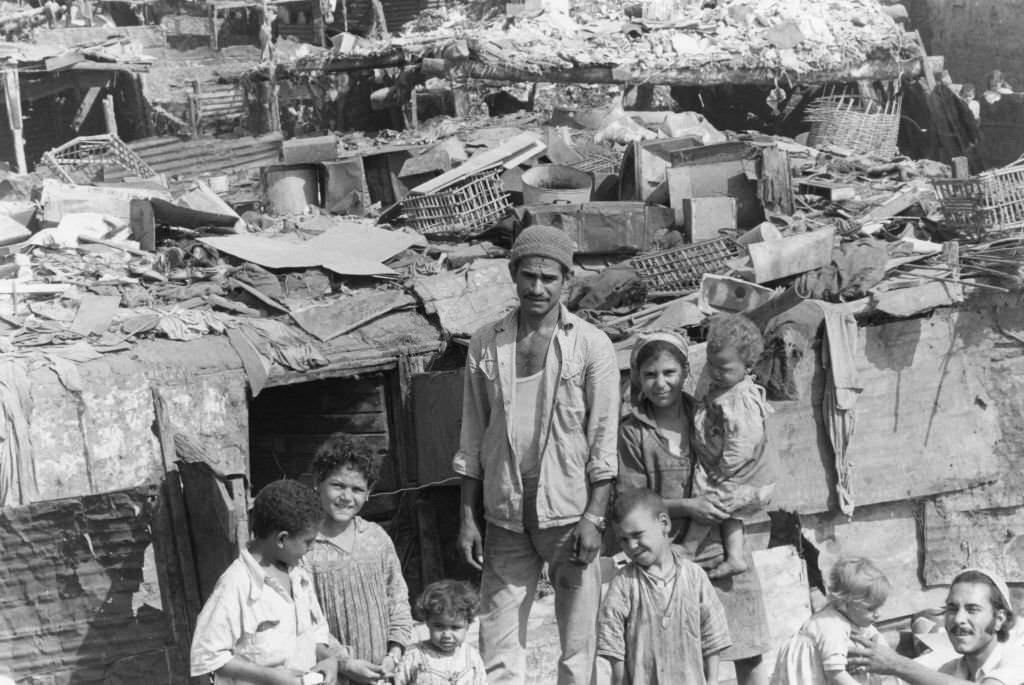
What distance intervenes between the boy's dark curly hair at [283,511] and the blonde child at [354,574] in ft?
1.75

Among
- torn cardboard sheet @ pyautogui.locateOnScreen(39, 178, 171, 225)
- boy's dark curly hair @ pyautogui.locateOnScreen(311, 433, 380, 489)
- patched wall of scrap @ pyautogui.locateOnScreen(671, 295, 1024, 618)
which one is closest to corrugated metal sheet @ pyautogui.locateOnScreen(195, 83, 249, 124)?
torn cardboard sheet @ pyautogui.locateOnScreen(39, 178, 171, 225)

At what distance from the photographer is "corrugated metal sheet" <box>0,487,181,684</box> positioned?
7.55m

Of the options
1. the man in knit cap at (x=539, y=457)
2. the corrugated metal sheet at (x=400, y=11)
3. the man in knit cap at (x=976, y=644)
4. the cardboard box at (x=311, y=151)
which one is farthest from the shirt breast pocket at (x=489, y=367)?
the corrugated metal sheet at (x=400, y=11)

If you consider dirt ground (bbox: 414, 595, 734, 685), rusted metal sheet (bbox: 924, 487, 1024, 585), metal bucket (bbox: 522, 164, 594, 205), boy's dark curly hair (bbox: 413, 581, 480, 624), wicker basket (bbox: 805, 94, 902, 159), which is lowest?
rusted metal sheet (bbox: 924, 487, 1024, 585)

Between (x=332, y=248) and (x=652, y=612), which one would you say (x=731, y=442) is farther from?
(x=332, y=248)

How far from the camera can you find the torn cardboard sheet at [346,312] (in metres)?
10.3

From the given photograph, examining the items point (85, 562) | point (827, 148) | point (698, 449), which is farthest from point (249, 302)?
point (827, 148)

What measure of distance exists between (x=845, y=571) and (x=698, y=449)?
99cm

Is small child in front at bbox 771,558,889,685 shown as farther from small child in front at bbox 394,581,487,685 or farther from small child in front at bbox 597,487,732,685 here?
small child in front at bbox 394,581,487,685

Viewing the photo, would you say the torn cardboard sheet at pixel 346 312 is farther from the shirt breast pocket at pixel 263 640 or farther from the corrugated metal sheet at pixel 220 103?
the corrugated metal sheet at pixel 220 103

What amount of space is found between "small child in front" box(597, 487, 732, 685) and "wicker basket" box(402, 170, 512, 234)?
6.33 metres

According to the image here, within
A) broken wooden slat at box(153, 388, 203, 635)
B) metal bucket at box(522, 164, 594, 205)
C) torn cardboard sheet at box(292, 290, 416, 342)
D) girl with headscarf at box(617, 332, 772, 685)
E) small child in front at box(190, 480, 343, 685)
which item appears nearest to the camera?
small child in front at box(190, 480, 343, 685)

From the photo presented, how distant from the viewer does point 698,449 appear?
6477 millimetres

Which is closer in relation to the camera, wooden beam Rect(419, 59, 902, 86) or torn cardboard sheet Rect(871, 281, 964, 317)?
torn cardboard sheet Rect(871, 281, 964, 317)
